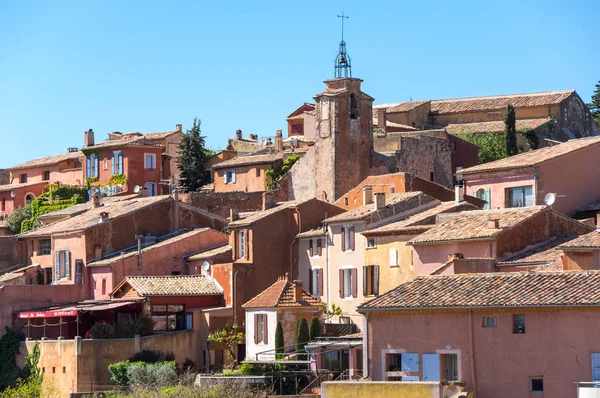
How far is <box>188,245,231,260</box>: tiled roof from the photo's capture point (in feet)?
214

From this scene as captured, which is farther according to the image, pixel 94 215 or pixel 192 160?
pixel 192 160

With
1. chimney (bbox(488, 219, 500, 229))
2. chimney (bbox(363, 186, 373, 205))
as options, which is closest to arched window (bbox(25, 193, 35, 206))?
chimney (bbox(363, 186, 373, 205))

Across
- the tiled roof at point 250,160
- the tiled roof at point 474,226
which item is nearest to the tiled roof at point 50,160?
the tiled roof at point 250,160

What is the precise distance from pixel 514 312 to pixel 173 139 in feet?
189

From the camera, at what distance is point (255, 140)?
103750 millimetres

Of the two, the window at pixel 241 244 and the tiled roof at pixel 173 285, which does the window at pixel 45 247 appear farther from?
the window at pixel 241 244

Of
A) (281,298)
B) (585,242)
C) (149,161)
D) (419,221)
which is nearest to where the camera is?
(585,242)

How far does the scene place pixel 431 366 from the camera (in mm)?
44188

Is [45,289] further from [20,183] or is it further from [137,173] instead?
[20,183]

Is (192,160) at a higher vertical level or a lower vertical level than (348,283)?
higher

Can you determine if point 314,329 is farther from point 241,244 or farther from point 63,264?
point 63,264

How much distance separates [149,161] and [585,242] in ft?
146

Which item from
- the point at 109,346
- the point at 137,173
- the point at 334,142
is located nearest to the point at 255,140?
the point at 137,173

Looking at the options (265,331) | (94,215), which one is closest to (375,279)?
(265,331)
